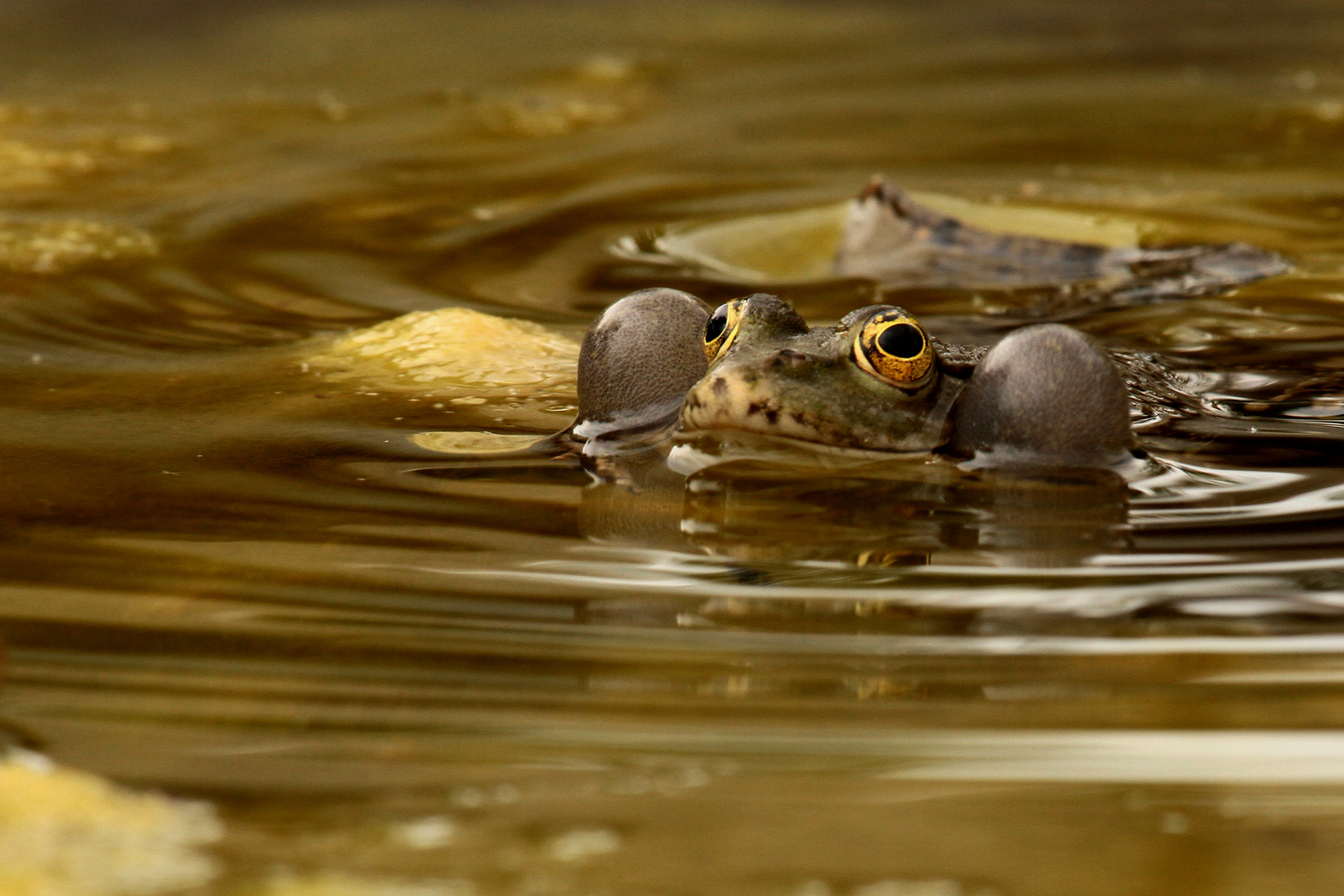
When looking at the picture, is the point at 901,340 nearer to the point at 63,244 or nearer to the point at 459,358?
the point at 459,358

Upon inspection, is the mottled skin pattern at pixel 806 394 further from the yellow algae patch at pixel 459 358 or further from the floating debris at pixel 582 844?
the floating debris at pixel 582 844

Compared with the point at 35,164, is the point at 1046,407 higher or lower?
lower

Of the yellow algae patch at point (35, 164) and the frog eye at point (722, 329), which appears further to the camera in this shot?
the yellow algae patch at point (35, 164)

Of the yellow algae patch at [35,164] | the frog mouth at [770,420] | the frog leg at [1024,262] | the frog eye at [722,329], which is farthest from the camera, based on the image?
the yellow algae patch at [35,164]

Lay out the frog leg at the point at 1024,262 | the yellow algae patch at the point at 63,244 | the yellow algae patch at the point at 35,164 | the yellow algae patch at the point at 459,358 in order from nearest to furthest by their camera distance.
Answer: the yellow algae patch at the point at 459,358 < the frog leg at the point at 1024,262 < the yellow algae patch at the point at 63,244 < the yellow algae patch at the point at 35,164

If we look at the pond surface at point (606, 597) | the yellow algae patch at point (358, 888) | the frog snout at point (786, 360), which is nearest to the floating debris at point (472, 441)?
the pond surface at point (606, 597)

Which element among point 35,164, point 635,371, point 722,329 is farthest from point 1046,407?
point 35,164
